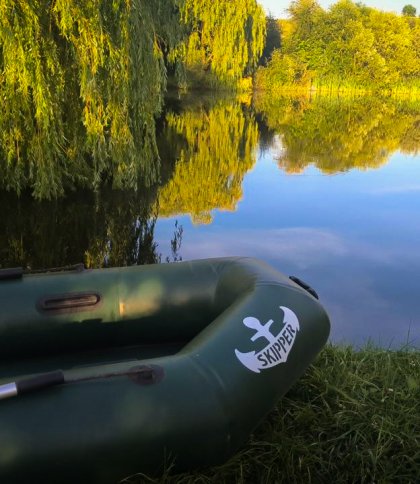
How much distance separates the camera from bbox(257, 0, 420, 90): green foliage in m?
33.2

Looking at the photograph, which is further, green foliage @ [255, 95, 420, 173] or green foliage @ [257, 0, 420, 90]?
green foliage @ [257, 0, 420, 90]

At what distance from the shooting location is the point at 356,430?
207 centimetres

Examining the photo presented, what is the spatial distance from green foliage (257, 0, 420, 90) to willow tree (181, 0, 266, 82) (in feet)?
38.7

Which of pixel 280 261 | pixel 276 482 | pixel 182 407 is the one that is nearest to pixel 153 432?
pixel 182 407

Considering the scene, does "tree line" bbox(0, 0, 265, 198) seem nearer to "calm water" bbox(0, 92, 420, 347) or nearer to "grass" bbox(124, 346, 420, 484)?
"calm water" bbox(0, 92, 420, 347)

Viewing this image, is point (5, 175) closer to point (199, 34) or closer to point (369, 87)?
point (199, 34)

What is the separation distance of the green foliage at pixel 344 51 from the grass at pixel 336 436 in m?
31.9

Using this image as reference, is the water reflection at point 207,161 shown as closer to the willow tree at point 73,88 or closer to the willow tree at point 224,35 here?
the willow tree at point 73,88

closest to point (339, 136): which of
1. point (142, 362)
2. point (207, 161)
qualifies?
point (207, 161)

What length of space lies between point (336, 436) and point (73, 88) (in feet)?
14.3

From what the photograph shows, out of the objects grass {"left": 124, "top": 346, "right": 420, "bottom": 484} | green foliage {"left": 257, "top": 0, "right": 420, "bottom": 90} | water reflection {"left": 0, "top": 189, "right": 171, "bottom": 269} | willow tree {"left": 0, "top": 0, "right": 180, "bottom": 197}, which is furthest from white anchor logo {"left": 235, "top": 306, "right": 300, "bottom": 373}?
green foliage {"left": 257, "top": 0, "right": 420, "bottom": 90}

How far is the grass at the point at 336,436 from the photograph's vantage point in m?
1.90

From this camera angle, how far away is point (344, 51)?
33938 millimetres

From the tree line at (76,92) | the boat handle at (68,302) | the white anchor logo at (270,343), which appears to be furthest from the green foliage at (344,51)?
the white anchor logo at (270,343)
